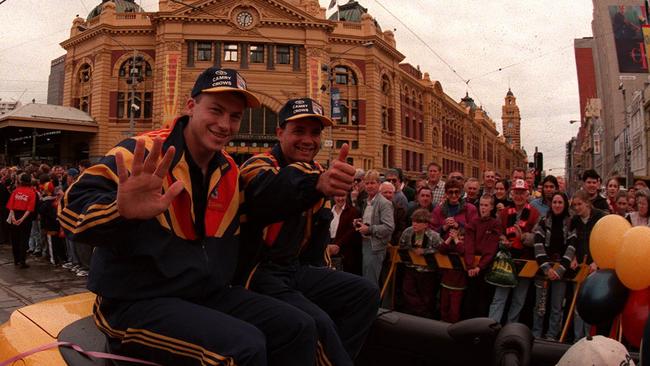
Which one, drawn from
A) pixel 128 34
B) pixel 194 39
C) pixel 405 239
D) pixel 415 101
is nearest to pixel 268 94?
pixel 194 39

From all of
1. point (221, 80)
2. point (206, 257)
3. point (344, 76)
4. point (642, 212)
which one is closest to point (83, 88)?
point (344, 76)

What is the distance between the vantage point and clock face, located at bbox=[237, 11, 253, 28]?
42125 mm

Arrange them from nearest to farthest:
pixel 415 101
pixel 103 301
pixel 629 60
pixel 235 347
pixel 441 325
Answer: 1. pixel 235 347
2. pixel 103 301
3. pixel 441 325
4. pixel 629 60
5. pixel 415 101

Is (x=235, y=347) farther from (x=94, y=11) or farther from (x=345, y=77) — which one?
(x=94, y=11)

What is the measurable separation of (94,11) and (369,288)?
192 ft

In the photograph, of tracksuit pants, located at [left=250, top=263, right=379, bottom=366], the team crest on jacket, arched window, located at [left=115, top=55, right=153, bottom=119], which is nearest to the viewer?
the team crest on jacket

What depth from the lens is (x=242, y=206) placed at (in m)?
2.62

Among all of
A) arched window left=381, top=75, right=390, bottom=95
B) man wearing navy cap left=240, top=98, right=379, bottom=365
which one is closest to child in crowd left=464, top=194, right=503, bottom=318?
man wearing navy cap left=240, top=98, right=379, bottom=365

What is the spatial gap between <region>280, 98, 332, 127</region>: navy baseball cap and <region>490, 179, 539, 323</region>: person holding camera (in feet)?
14.1

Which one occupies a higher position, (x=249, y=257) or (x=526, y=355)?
(x=249, y=257)

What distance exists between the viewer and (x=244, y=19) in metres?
42.3

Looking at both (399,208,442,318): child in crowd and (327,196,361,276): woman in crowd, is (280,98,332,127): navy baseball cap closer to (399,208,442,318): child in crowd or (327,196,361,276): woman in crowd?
(399,208,442,318): child in crowd

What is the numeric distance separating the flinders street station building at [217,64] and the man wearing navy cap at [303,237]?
35101 millimetres

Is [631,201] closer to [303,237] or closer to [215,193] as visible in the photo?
[303,237]
